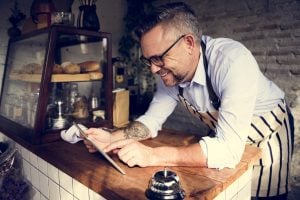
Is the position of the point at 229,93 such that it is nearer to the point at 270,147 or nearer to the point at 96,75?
the point at 270,147

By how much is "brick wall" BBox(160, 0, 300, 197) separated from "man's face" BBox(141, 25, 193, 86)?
1659mm

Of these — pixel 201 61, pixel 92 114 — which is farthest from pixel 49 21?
pixel 201 61

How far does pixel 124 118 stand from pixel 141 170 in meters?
1.38

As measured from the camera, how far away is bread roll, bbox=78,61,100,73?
1977 mm

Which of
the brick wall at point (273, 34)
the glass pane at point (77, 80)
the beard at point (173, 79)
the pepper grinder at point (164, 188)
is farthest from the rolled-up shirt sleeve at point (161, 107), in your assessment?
the brick wall at point (273, 34)

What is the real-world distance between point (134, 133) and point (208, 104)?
52 cm

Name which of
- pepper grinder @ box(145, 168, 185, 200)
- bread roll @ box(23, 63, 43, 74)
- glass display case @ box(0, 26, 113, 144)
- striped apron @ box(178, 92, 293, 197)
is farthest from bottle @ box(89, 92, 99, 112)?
pepper grinder @ box(145, 168, 185, 200)

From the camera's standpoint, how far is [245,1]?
2.98 meters

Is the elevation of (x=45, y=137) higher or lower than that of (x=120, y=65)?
lower

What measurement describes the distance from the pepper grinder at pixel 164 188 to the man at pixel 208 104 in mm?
410

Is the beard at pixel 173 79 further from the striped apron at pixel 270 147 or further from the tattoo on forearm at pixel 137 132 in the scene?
the tattoo on forearm at pixel 137 132

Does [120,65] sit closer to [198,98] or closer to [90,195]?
[198,98]

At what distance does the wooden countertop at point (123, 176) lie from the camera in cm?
104

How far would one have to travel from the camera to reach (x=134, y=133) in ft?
5.70
